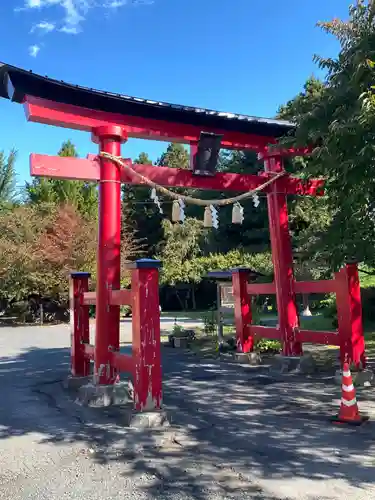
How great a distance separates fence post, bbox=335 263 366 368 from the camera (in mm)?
7758

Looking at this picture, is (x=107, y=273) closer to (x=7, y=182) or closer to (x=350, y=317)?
(x=350, y=317)

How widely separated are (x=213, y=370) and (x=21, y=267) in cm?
1554

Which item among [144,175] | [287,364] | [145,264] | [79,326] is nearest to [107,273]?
[145,264]

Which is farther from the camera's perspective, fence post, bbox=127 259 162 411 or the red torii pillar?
the red torii pillar

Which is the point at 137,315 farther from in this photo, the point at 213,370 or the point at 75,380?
the point at 213,370

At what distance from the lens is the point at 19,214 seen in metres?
23.9

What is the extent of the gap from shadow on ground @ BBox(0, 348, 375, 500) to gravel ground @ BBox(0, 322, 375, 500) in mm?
11

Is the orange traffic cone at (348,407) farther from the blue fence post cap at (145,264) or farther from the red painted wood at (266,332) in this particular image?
the red painted wood at (266,332)

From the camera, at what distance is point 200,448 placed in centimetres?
462

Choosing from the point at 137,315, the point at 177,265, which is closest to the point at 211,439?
the point at 137,315

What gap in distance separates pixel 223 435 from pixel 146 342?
4.70 feet

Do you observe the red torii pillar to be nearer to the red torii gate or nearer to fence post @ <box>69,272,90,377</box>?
the red torii gate

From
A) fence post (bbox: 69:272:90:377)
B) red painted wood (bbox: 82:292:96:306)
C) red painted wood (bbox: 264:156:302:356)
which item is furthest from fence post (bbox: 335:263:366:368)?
fence post (bbox: 69:272:90:377)

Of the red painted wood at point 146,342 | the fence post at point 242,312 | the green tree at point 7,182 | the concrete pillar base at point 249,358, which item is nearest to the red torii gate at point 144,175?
the red painted wood at point 146,342
